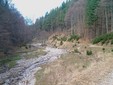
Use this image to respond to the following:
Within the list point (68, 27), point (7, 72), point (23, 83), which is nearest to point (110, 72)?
point (23, 83)

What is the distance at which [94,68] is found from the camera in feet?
57.5

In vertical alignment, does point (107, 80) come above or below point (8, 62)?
above

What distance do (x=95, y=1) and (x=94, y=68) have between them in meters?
37.5

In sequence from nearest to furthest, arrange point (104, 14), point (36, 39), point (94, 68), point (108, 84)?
1. point (108, 84)
2. point (94, 68)
3. point (104, 14)
4. point (36, 39)

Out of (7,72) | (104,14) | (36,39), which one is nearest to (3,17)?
(7,72)

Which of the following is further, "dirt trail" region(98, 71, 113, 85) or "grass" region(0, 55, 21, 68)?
"grass" region(0, 55, 21, 68)

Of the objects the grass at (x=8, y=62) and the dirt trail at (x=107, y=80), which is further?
the grass at (x=8, y=62)

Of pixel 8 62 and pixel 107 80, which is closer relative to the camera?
pixel 107 80

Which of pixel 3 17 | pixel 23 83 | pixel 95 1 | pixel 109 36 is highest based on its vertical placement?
pixel 95 1

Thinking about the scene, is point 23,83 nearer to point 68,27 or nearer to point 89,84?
point 89,84

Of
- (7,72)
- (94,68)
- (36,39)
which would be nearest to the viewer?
(94,68)

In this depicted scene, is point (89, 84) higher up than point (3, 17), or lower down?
lower down

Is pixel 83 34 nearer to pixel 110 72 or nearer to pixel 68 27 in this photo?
pixel 68 27

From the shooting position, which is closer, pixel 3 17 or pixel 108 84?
pixel 108 84
